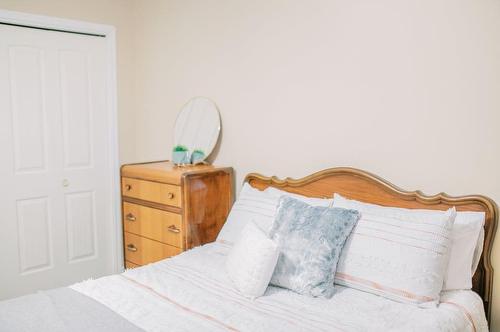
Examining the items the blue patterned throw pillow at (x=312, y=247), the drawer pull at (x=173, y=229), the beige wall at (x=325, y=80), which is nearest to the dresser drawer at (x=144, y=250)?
the drawer pull at (x=173, y=229)

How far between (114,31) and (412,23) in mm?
2224

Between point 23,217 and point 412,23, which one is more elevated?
point 412,23

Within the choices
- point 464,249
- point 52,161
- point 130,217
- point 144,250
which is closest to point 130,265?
point 144,250

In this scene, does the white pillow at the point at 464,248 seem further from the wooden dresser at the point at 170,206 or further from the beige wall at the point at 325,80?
the wooden dresser at the point at 170,206

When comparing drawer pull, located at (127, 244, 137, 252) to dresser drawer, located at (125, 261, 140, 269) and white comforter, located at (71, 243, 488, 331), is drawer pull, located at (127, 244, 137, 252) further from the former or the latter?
white comforter, located at (71, 243, 488, 331)

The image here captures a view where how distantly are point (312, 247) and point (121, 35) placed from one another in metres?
2.40

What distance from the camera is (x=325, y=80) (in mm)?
2537

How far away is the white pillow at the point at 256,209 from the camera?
240 cm

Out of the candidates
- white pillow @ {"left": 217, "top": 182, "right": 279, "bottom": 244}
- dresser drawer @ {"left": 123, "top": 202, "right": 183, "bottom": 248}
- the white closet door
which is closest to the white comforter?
white pillow @ {"left": 217, "top": 182, "right": 279, "bottom": 244}

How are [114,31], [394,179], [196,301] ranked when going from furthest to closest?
[114,31] < [394,179] < [196,301]

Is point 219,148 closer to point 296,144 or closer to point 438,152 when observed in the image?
point 296,144

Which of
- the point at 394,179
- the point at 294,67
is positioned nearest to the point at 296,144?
the point at 294,67

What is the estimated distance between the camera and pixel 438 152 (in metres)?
2.18

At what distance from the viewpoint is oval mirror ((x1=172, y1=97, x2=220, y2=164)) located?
309cm
